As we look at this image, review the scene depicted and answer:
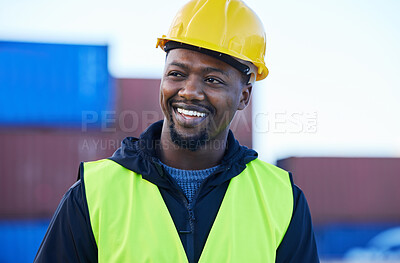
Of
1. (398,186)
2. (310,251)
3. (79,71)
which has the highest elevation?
Answer: (79,71)

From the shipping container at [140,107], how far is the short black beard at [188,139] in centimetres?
781

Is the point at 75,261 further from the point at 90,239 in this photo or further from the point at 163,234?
the point at 163,234

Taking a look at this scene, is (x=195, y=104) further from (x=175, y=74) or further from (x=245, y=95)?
(x=245, y=95)

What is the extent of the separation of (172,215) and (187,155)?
34 centimetres

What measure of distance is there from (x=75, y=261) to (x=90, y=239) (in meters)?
0.10

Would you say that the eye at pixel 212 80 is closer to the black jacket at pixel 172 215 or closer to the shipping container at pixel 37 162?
the black jacket at pixel 172 215

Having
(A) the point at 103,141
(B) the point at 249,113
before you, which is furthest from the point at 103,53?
(B) the point at 249,113

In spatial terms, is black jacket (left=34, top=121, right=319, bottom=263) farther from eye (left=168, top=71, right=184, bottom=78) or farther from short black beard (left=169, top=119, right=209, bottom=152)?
eye (left=168, top=71, right=184, bottom=78)

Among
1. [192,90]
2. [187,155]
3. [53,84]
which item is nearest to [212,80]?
[192,90]

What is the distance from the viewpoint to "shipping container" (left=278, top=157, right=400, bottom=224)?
10875 millimetres

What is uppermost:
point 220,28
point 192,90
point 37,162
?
point 220,28

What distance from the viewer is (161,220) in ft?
5.75

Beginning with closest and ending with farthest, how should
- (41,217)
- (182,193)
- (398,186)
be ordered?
(182,193) < (41,217) < (398,186)

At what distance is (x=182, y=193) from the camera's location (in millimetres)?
1831
